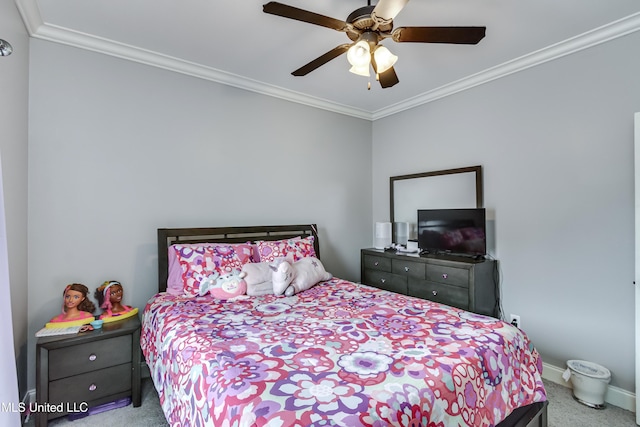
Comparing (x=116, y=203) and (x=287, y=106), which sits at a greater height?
(x=287, y=106)

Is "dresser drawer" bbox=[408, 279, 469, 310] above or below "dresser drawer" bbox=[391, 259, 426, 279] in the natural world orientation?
below

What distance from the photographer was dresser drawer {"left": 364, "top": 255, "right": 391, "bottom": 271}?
3.46 metres

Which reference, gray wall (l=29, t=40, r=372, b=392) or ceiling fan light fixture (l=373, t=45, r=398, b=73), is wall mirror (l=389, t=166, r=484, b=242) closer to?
gray wall (l=29, t=40, r=372, b=392)

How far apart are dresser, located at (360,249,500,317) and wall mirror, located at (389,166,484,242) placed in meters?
0.54

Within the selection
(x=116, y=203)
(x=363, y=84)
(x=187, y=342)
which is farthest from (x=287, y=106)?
(x=187, y=342)

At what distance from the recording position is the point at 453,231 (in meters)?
3.11

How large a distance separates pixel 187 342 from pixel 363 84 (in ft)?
9.23

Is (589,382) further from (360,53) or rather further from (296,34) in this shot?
(296,34)

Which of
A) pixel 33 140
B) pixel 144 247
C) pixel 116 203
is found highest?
pixel 33 140

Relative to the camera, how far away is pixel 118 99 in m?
2.56

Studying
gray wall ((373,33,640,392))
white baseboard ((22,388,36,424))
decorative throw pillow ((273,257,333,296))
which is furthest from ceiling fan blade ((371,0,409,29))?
white baseboard ((22,388,36,424))

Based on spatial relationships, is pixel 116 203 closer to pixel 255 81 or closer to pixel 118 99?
pixel 118 99

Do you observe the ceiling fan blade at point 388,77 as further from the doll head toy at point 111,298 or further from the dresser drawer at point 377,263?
the doll head toy at point 111,298

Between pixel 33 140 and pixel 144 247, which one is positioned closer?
pixel 33 140
